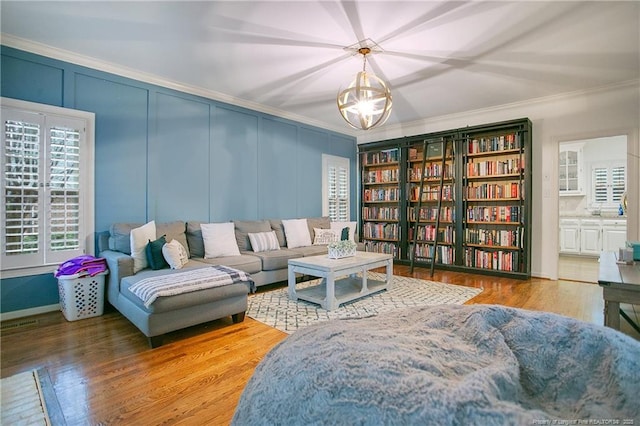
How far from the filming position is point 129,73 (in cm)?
376

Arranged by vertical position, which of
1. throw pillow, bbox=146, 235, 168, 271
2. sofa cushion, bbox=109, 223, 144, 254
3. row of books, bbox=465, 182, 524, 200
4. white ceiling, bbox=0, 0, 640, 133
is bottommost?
throw pillow, bbox=146, 235, 168, 271

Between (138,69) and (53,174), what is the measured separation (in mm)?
1531

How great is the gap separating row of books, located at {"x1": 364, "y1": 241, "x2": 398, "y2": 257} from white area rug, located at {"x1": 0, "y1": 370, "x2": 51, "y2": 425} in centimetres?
490

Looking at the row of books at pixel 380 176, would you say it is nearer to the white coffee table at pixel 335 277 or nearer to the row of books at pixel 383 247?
the row of books at pixel 383 247

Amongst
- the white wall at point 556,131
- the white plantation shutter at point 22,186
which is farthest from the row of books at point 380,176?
the white plantation shutter at point 22,186

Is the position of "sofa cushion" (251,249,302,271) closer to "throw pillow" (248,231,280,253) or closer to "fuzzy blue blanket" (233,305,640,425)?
"throw pillow" (248,231,280,253)

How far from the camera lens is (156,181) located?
4023 mm

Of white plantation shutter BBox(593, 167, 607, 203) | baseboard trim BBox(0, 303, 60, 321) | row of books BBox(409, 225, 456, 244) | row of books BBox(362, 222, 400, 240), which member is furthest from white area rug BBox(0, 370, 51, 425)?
white plantation shutter BBox(593, 167, 607, 203)

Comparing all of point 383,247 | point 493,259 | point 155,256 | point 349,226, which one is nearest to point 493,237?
point 493,259

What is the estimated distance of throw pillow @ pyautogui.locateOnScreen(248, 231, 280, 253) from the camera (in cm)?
449

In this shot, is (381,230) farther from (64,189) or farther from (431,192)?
(64,189)

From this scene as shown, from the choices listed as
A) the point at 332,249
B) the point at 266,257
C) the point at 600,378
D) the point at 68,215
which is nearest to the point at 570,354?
the point at 600,378

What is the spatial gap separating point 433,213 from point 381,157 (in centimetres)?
157

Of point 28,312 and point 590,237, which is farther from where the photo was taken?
point 590,237
